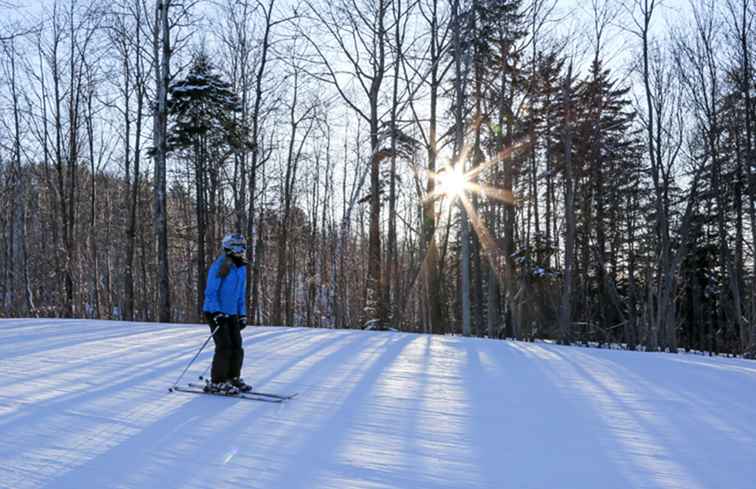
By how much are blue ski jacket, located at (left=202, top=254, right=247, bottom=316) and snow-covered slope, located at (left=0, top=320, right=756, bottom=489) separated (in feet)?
2.91

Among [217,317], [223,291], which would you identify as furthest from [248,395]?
[223,291]

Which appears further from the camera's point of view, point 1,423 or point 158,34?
point 158,34

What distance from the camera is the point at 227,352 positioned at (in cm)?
501

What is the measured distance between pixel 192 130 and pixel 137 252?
59.8ft

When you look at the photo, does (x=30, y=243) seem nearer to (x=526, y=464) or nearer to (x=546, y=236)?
(x=546, y=236)

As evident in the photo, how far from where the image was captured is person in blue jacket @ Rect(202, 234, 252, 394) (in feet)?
16.3

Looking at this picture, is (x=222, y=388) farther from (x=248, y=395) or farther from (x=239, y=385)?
(x=248, y=395)

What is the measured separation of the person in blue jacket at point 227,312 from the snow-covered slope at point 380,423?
1.11 feet

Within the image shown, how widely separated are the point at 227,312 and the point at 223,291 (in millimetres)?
220

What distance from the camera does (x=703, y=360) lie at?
739 cm

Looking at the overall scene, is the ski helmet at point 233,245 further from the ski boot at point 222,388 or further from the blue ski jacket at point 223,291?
the ski boot at point 222,388

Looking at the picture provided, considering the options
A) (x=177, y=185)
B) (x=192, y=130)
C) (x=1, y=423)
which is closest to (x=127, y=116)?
(x=192, y=130)

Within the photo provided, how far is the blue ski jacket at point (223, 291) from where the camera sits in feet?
16.5

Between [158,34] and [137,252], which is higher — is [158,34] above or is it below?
above
